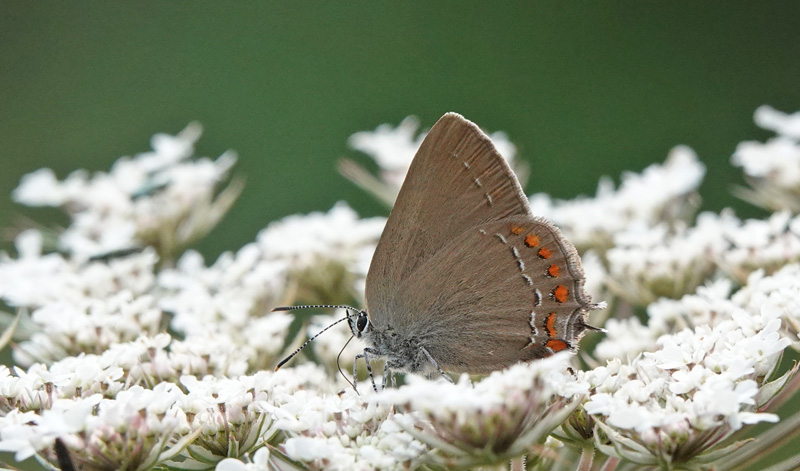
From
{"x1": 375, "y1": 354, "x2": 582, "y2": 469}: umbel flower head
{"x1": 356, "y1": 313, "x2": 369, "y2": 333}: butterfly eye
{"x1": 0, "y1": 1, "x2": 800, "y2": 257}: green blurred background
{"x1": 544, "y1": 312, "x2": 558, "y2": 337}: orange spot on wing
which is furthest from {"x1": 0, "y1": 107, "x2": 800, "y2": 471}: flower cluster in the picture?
{"x1": 0, "y1": 1, "x2": 800, "y2": 257}: green blurred background

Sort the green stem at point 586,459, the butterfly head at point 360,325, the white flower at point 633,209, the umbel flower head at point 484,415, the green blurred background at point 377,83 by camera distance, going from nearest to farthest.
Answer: the umbel flower head at point 484,415
the green stem at point 586,459
the butterfly head at point 360,325
the white flower at point 633,209
the green blurred background at point 377,83

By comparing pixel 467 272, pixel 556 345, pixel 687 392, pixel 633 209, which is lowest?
pixel 687 392

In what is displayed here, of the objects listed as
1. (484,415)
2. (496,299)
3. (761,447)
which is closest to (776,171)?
(761,447)

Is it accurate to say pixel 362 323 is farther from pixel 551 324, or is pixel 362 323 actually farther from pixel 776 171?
pixel 776 171

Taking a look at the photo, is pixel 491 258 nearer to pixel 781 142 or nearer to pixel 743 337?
pixel 743 337

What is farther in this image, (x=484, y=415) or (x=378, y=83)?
(x=378, y=83)

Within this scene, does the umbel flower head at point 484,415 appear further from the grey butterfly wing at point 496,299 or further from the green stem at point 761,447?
the green stem at point 761,447

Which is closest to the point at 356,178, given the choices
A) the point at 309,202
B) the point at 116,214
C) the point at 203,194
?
the point at 203,194

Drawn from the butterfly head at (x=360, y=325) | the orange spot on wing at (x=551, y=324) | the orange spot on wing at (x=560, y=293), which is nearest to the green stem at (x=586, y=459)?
the orange spot on wing at (x=551, y=324)
